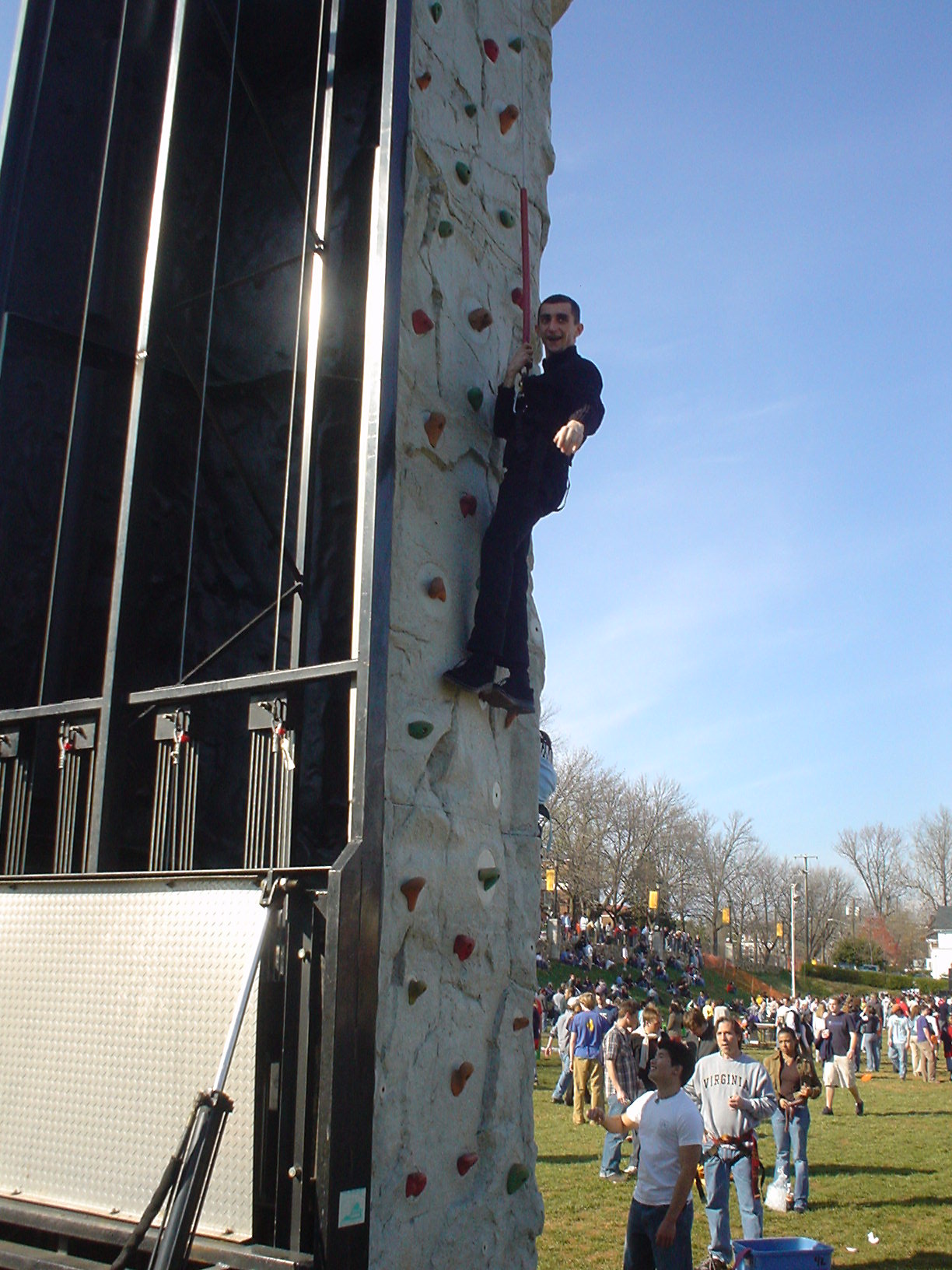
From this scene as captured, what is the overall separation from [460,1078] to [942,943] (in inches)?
3434

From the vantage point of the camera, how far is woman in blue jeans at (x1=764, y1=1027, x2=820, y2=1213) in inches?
393

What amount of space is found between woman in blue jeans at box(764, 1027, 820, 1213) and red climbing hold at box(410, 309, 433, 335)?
757 cm

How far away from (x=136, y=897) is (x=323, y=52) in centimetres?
535

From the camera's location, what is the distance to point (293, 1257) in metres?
3.88

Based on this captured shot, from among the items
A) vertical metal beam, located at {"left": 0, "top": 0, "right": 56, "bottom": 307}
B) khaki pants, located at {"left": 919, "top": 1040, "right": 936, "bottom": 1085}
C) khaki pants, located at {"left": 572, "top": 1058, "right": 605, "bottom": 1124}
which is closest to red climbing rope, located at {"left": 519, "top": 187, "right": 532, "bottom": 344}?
vertical metal beam, located at {"left": 0, "top": 0, "right": 56, "bottom": 307}

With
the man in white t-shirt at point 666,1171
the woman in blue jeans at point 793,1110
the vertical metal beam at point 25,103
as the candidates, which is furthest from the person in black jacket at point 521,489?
the woman in blue jeans at point 793,1110

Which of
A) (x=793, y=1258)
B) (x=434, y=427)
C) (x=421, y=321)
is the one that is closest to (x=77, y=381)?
(x=421, y=321)

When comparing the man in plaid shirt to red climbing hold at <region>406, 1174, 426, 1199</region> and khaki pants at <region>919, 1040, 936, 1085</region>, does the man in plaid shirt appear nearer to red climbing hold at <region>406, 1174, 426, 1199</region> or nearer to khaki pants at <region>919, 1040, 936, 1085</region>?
red climbing hold at <region>406, 1174, 426, 1199</region>

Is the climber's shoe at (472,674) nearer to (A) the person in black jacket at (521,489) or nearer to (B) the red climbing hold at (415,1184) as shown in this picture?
(A) the person in black jacket at (521,489)

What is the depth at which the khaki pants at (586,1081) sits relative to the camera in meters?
14.3

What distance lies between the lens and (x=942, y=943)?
270 feet

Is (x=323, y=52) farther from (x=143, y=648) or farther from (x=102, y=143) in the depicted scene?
(x=143, y=648)

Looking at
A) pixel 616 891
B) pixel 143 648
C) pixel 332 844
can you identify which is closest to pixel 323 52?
pixel 143 648

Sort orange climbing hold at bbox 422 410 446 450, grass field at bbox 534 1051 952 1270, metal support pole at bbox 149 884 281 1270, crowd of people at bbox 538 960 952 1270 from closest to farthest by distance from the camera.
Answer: metal support pole at bbox 149 884 281 1270
orange climbing hold at bbox 422 410 446 450
crowd of people at bbox 538 960 952 1270
grass field at bbox 534 1051 952 1270
